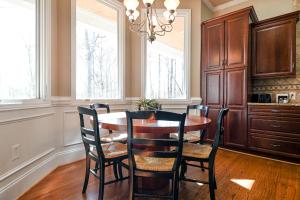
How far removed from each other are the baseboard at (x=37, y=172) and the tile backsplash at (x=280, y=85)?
3.40m

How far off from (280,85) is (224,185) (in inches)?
94.5

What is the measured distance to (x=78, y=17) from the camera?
306 centimetres

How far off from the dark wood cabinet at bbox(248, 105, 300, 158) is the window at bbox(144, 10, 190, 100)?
4.28 ft

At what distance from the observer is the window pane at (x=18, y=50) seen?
1895 millimetres

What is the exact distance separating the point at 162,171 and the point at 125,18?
122 inches

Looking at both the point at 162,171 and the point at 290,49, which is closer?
the point at 162,171

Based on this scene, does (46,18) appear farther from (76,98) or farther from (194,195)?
(194,195)

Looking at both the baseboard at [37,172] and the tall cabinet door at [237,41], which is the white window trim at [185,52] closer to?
the tall cabinet door at [237,41]

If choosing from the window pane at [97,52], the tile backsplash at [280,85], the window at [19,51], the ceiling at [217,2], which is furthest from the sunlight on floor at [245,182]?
the ceiling at [217,2]

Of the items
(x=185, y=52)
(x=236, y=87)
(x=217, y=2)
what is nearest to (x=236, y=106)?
(x=236, y=87)

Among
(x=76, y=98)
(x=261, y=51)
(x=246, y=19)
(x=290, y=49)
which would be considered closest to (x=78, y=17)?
(x=76, y=98)

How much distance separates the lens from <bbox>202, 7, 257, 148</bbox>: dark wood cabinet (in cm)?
340

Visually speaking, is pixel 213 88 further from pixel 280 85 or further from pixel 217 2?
pixel 217 2

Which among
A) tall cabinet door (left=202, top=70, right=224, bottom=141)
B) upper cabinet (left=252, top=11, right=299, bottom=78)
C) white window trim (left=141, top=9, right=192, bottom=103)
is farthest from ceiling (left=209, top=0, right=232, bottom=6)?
tall cabinet door (left=202, top=70, right=224, bottom=141)
